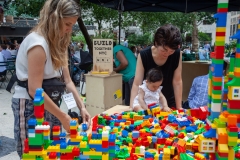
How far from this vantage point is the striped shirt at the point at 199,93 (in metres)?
2.96

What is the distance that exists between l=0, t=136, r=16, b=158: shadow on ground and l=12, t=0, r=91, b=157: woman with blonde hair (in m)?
1.93

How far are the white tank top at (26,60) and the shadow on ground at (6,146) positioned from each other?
6.78 ft

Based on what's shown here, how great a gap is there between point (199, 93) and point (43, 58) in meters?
2.11

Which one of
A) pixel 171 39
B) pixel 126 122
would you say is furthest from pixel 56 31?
pixel 171 39

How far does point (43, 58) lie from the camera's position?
4.53ft

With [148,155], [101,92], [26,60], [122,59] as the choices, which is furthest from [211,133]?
[122,59]

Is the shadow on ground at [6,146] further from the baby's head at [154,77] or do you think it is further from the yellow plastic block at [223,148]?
the yellow plastic block at [223,148]

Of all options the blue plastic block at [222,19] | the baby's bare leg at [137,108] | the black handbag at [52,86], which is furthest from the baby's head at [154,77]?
the blue plastic block at [222,19]

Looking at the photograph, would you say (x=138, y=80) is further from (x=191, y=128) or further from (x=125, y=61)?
(x=125, y=61)

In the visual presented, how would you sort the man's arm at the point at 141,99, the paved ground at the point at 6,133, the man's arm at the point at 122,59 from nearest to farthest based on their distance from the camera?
the man's arm at the point at 141,99 < the paved ground at the point at 6,133 < the man's arm at the point at 122,59

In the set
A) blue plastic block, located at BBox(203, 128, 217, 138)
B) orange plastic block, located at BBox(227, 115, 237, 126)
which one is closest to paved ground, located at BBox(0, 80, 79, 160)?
blue plastic block, located at BBox(203, 128, 217, 138)

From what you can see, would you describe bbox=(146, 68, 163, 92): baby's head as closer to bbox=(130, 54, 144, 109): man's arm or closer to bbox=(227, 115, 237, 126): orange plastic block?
bbox=(130, 54, 144, 109): man's arm

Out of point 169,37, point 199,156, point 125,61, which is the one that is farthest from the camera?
point 125,61

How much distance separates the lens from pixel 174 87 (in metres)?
2.31
